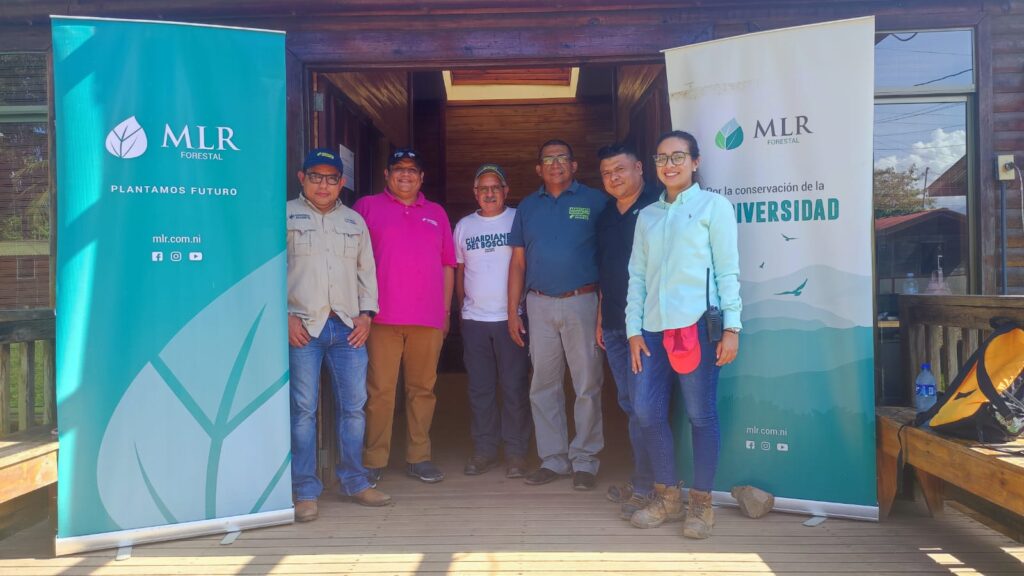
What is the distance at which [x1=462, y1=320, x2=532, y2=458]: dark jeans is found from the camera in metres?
3.98

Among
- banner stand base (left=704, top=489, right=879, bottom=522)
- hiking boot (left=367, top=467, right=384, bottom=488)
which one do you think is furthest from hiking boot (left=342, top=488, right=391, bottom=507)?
banner stand base (left=704, top=489, right=879, bottom=522)

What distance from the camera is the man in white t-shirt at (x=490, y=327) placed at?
3.93 metres

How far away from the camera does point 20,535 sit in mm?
3135

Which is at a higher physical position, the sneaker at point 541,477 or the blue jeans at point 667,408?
the blue jeans at point 667,408

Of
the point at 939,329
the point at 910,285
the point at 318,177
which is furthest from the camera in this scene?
the point at 910,285

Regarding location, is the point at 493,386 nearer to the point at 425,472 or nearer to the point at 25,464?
the point at 425,472

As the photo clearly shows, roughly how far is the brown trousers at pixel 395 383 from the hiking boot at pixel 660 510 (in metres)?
1.33

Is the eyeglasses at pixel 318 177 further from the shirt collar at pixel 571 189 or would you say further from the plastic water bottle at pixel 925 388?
the plastic water bottle at pixel 925 388

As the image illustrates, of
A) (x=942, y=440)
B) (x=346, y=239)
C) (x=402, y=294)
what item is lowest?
(x=942, y=440)

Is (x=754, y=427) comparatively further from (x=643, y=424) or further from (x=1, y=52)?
(x=1, y=52)

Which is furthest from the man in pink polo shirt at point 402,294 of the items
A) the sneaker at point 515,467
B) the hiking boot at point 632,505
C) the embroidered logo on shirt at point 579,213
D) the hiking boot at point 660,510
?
the hiking boot at point 660,510

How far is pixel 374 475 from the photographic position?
3.76 metres

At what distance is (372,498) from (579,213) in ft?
5.70

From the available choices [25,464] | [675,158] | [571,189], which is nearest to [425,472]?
[571,189]
